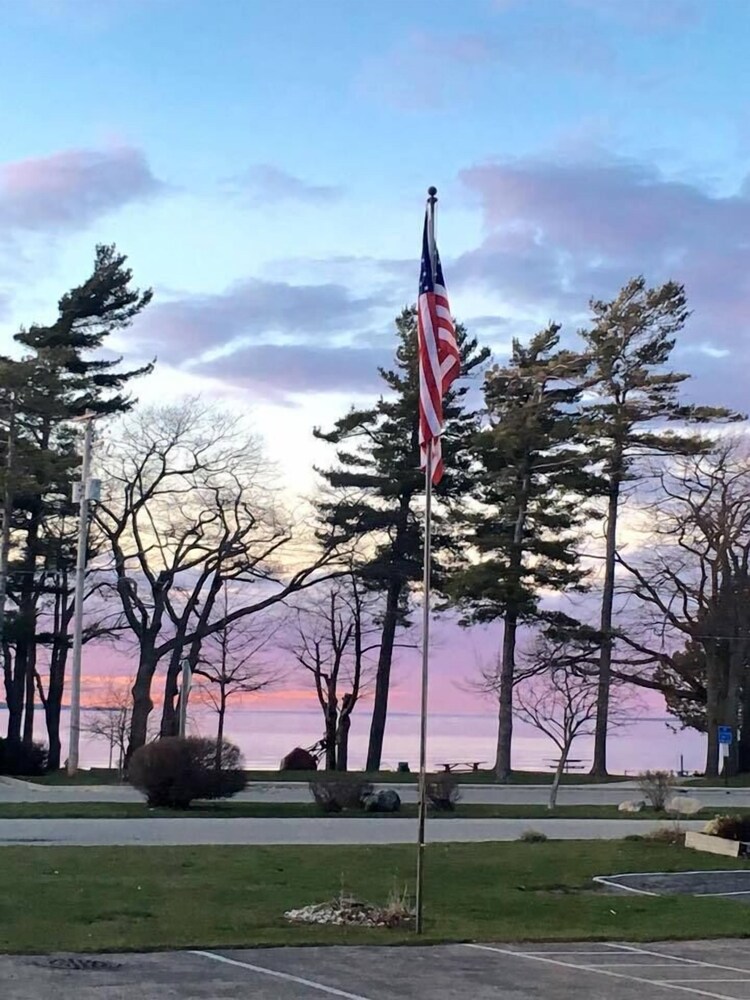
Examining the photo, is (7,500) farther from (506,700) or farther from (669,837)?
(669,837)

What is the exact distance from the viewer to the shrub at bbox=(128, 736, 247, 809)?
24.1m

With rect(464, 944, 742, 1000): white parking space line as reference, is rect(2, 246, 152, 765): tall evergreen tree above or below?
above

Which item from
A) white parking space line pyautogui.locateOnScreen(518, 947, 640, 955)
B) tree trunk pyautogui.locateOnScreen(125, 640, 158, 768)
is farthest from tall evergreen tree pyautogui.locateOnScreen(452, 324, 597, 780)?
white parking space line pyautogui.locateOnScreen(518, 947, 640, 955)

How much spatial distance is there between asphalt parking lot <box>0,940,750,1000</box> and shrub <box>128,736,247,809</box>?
14.2m

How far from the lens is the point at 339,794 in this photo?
25.8 metres

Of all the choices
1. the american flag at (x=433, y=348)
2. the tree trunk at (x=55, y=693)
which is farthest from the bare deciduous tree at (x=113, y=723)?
the american flag at (x=433, y=348)

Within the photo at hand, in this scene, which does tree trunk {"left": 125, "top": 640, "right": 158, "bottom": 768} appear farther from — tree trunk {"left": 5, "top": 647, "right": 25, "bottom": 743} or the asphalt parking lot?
the asphalt parking lot

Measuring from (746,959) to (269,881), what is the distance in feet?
19.6

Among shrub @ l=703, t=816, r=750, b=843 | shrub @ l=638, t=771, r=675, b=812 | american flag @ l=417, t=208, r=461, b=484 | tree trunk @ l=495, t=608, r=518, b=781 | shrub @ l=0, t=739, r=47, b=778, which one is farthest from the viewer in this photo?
tree trunk @ l=495, t=608, r=518, b=781

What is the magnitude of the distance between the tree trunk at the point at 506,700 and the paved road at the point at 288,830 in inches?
756

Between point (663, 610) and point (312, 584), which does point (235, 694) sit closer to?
point (312, 584)

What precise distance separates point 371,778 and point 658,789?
474 inches

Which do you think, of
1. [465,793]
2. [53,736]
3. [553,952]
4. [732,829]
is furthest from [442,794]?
[53,736]

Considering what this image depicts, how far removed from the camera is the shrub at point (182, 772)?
24.1 m
